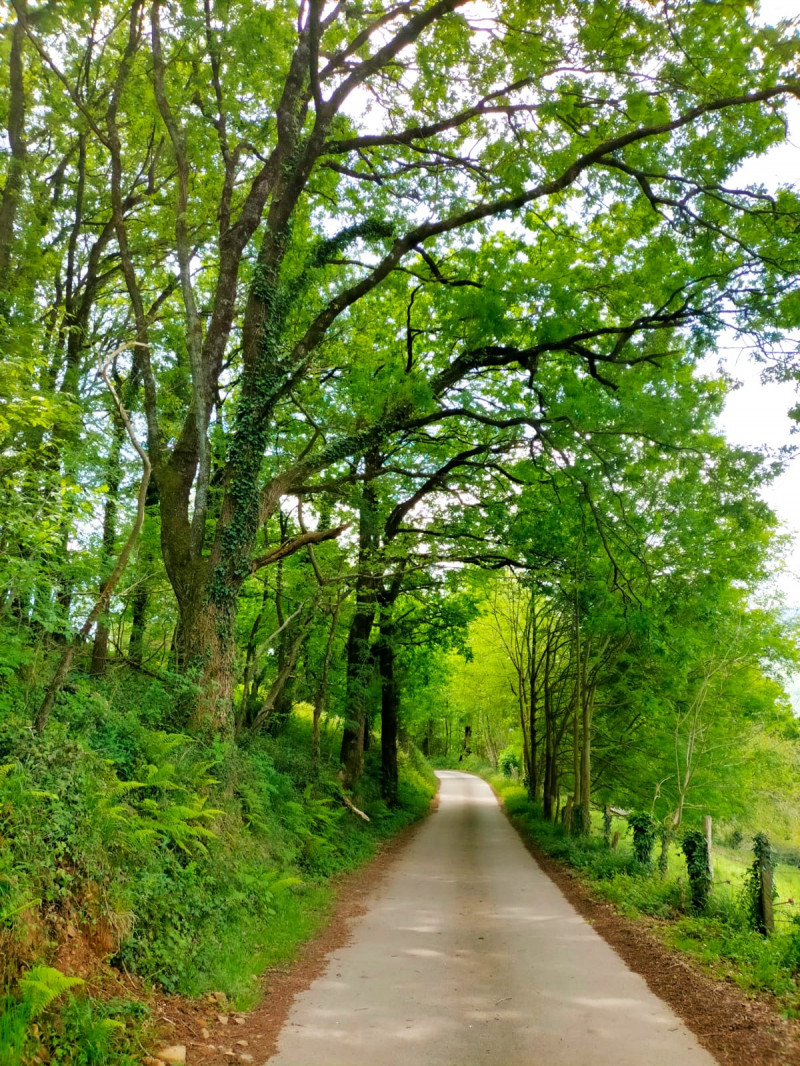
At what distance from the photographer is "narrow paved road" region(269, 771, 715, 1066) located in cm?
496

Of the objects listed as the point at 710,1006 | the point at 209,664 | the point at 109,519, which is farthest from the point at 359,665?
the point at 710,1006

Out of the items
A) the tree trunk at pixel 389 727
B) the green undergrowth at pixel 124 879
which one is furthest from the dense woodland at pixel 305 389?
the tree trunk at pixel 389 727

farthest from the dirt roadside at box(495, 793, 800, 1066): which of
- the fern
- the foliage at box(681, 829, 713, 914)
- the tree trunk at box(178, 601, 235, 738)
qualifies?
the tree trunk at box(178, 601, 235, 738)

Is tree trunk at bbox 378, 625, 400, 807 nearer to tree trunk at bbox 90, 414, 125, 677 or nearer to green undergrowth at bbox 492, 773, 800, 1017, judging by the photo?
green undergrowth at bbox 492, 773, 800, 1017

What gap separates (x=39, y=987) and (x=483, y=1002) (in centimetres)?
384

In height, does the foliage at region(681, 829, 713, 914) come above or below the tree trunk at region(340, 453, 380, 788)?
below

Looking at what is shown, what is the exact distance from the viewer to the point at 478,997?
612 centimetres

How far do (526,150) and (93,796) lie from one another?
9848 mm

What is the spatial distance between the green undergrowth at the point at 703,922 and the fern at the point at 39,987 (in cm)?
554

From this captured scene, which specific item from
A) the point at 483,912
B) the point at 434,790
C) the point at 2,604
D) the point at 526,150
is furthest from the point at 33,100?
the point at 434,790

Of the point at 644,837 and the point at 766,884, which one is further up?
the point at 766,884

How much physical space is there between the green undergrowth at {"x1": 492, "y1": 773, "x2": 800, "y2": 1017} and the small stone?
15.6 ft

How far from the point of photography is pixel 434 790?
32.5 meters

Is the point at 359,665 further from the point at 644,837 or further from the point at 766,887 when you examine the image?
the point at 766,887
